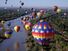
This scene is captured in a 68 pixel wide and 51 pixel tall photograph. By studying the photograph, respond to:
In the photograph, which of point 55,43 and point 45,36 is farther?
point 55,43

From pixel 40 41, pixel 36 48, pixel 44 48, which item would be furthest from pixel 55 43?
pixel 40 41

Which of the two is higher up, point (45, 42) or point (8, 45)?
point (45, 42)

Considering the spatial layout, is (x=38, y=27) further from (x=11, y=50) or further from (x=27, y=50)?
(x=11, y=50)

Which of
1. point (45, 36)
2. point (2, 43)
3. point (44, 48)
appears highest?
point (45, 36)

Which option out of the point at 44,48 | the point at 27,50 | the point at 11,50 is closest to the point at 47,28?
the point at 44,48

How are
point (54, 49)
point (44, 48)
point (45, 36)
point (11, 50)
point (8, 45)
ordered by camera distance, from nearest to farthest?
point (45, 36) → point (44, 48) → point (54, 49) → point (11, 50) → point (8, 45)

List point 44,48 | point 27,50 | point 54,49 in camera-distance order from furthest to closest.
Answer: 1. point 27,50
2. point 54,49
3. point 44,48

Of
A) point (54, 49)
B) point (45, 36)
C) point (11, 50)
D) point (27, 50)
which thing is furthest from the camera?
point (11, 50)

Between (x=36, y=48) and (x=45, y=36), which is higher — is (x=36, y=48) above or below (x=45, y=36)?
below

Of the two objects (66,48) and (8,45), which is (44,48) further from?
(8,45)
